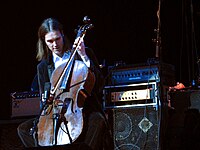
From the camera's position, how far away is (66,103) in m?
2.96

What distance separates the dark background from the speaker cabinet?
2.18 m

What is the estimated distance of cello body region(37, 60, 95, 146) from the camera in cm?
289

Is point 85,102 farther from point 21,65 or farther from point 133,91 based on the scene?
point 21,65

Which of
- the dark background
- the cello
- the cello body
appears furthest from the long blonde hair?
the dark background

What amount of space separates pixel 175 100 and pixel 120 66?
2.02 ft

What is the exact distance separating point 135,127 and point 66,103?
791mm

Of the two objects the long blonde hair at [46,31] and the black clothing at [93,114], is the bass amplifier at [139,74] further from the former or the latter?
the long blonde hair at [46,31]

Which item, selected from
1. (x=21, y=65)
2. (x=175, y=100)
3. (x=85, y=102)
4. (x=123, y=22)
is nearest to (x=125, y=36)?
(x=123, y=22)

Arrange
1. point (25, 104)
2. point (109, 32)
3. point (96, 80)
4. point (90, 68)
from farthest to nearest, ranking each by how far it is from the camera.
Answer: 1. point (109, 32)
2. point (25, 104)
3. point (96, 80)
4. point (90, 68)

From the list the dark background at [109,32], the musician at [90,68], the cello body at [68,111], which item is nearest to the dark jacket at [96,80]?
the musician at [90,68]

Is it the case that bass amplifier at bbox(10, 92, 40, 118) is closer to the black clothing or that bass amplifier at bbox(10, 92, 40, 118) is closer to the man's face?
the black clothing

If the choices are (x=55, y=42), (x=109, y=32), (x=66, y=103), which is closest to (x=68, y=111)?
(x=66, y=103)

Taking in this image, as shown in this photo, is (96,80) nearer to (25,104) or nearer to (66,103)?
(66,103)

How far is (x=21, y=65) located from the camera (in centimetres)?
575
